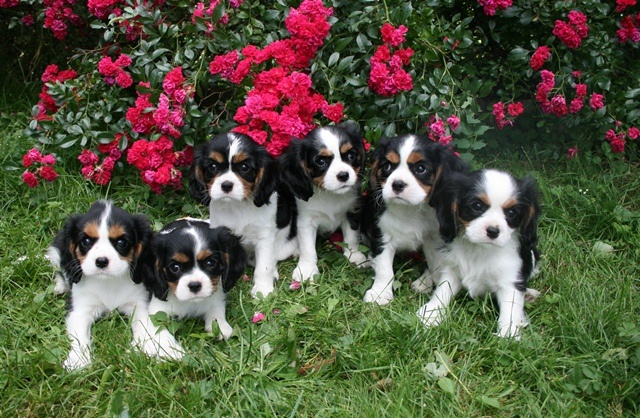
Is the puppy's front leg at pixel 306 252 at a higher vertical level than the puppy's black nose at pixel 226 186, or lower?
lower

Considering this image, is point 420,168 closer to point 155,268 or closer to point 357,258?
point 357,258

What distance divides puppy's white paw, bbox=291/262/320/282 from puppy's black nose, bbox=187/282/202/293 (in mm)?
1048

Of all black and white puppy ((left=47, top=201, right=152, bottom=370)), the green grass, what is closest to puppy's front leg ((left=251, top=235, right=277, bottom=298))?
the green grass

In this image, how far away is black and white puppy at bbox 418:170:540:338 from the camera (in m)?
3.87

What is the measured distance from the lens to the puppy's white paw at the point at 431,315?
12.9 feet

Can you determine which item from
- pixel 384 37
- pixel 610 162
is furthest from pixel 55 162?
pixel 610 162

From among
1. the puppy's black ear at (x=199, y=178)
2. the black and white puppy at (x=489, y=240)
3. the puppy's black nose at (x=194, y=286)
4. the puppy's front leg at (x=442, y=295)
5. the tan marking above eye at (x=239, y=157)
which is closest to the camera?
the puppy's black nose at (x=194, y=286)

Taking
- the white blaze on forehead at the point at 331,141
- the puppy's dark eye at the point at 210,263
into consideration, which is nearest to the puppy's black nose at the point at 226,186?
the puppy's dark eye at the point at 210,263

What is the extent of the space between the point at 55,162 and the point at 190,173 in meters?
1.64

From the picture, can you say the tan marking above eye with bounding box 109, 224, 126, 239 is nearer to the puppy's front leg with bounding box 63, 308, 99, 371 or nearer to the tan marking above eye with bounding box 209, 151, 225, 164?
the puppy's front leg with bounding box 63, 308, 99, 371

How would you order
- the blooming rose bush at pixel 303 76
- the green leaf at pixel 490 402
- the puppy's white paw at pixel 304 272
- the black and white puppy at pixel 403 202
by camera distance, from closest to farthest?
the green leaf at pixel 490 402 < the black and white puppy at pixel 403 202 < the puppy's white paw at pixel 304 272 < the blooming rose bush at pixel 303 76

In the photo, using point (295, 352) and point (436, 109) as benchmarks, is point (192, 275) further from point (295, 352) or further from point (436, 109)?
point (436, 109)

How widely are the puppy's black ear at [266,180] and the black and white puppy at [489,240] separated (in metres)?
1.15

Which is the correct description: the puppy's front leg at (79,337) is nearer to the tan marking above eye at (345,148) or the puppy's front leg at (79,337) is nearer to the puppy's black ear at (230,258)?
the puppy's black ear at (230,258)
